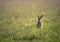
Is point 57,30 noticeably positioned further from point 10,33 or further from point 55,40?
point 10,33

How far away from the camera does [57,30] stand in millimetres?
2400

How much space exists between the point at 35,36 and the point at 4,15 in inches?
18.5

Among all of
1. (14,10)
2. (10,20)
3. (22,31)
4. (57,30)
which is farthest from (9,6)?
(57,30)

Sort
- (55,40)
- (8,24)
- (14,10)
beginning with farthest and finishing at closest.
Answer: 1. (14,10)
2. (8,24)
3. (55,40)

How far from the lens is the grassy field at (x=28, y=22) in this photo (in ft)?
7.62

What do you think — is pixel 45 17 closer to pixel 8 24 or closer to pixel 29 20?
pixel 29 20

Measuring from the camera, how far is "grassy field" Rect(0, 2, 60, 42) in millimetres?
2321

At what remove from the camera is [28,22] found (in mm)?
2477

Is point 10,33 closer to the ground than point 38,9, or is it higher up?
closer to the ground

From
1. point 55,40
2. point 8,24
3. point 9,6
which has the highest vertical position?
point 9,6

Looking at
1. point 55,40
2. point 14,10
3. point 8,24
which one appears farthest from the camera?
point 14,10

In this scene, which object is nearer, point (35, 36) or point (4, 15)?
point (35, 36)

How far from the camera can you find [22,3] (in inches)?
107

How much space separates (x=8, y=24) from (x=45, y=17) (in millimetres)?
433
